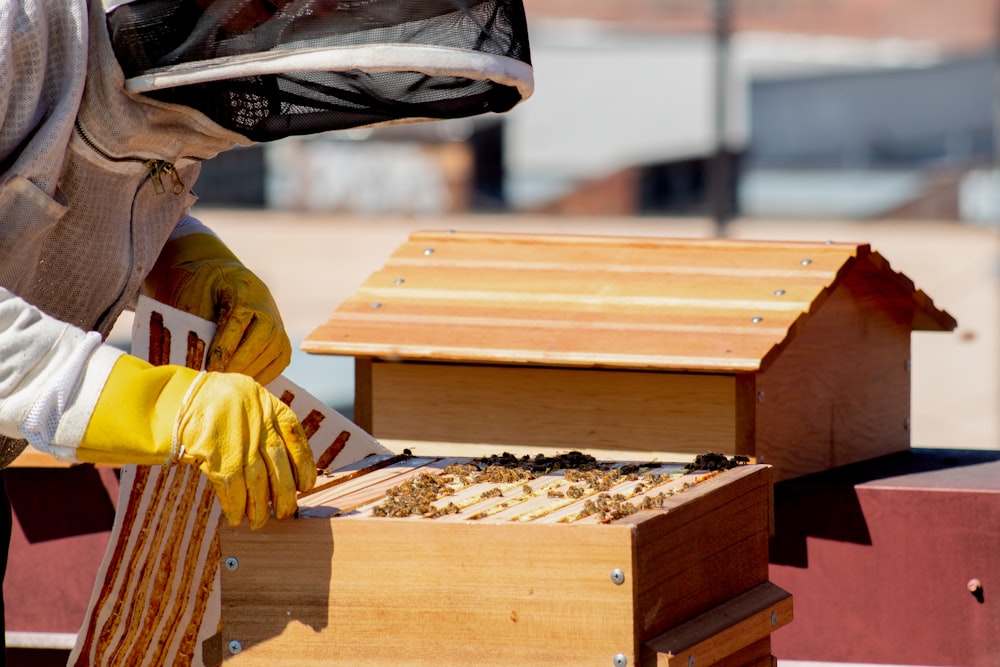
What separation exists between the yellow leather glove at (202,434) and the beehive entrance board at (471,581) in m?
0.08

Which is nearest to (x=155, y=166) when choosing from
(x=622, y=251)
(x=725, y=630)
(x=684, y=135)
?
(x=725, y=630)

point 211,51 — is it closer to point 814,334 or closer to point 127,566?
point 127,566

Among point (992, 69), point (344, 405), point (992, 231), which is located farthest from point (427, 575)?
point (992, 69)

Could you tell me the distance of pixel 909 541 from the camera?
309 centimetres

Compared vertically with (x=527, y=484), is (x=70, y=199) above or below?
above

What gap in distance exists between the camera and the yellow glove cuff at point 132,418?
2.02 metres

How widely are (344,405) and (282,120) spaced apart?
1871 millimetres

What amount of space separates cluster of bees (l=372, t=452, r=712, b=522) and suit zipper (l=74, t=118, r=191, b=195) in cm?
70

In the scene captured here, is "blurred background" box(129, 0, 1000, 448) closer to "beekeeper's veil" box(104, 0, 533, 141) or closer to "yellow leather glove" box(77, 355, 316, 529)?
"beekeeper's veil" box(104, 0, 533, 141)

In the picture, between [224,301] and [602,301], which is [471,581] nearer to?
[224,301]

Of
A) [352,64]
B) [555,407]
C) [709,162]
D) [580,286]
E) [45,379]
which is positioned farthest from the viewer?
[709,162]

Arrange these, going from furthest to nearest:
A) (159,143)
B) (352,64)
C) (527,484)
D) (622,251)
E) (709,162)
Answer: (709,162), (622,251), (159,143), (527,484), (352,64)

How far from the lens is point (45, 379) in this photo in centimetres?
201

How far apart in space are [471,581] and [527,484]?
0.31 metres
